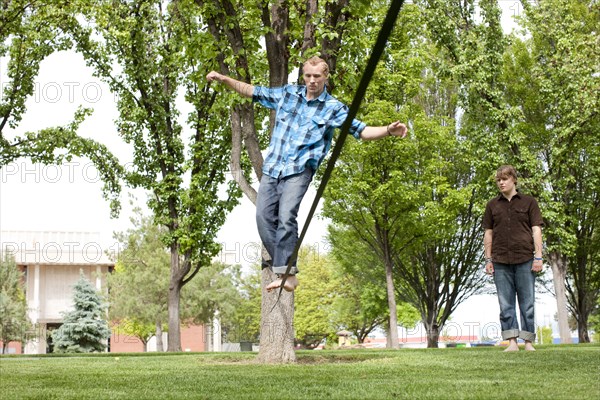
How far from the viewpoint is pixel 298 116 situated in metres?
6.00

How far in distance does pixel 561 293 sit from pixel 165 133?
15880 millimetres

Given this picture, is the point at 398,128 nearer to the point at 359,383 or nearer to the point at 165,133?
the point at 359,383

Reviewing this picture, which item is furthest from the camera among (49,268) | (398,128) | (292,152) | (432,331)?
(49,268)

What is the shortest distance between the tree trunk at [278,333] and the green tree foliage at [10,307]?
40046 millimetres

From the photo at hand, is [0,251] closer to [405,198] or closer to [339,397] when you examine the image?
[405,198]

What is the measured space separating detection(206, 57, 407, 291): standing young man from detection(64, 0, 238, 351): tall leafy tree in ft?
56.5

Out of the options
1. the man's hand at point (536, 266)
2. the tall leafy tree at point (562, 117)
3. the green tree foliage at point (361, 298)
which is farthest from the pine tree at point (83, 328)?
the man's hand at point (536, 266)

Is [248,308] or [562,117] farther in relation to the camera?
[248,308]

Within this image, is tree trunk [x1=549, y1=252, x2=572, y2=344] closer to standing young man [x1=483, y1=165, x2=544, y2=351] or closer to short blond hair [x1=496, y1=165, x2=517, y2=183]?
standing young man [x1=483, y1=165, x2=544, y2=351]

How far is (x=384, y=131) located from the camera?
514cm

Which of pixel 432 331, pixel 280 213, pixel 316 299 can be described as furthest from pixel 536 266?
pixel 316 299

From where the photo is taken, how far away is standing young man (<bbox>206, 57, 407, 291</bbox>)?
586 centimetres

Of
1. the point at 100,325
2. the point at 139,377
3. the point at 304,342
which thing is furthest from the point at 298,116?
the point at 304,342

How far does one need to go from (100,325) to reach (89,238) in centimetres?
2673
